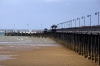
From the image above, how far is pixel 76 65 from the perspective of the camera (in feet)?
88.2

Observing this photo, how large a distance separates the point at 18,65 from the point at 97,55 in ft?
25.4

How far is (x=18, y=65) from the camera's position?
87.1 ft

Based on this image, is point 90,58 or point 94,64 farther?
point 90,58

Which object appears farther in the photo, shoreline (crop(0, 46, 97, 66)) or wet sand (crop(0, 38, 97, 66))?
wet sand (crop(0, 38, 97, 66))

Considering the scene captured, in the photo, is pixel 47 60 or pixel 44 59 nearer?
pixel 47 60

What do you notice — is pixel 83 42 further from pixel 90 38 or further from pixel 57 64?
pixel 57 64

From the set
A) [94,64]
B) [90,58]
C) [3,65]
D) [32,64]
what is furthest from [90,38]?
[3,65]

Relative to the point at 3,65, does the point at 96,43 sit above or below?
above

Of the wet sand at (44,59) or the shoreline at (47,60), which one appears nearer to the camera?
the shoreline at (47,60)

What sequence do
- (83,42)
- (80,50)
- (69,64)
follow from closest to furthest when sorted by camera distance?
(69,64) → (83,42) → (80,50)

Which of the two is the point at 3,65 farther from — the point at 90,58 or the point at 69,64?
the point at 90,58

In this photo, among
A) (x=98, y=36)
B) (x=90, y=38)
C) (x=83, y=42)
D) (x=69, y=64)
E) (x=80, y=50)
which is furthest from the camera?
(x=80, y=50)

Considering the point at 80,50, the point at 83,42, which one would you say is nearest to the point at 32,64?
the point at 83,42

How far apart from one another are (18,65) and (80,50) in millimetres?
13593
